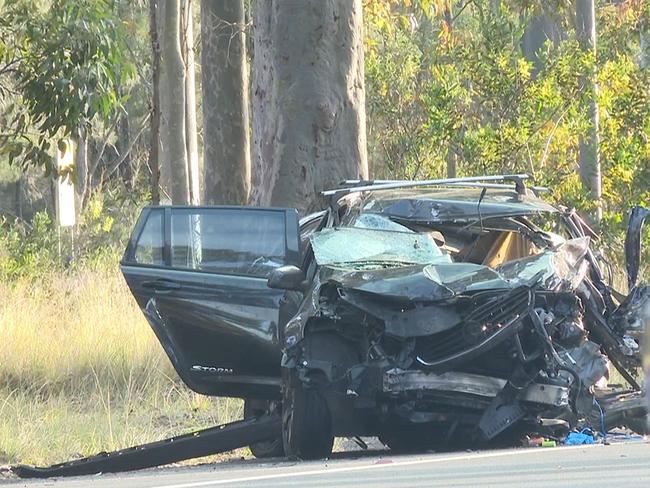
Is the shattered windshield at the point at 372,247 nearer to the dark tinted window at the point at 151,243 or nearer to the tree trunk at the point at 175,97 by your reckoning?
the dark tinted window at the point at 151,243

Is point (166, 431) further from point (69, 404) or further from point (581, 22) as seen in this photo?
point (581, 22)

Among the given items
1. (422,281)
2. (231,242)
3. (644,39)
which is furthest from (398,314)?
A: (644,39)

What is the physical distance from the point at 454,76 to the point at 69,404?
6406 millimetres

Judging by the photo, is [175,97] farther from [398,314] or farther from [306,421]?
[398,314]

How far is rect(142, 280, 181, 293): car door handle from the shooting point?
9031 millimetres

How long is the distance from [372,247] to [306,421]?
132cm

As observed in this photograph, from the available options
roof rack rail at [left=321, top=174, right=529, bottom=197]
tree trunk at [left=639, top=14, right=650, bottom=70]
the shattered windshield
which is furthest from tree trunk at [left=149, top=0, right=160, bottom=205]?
tree trunk at [left=639, top=14, right=650, bottom=70]

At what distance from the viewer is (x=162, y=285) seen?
9.06 meters

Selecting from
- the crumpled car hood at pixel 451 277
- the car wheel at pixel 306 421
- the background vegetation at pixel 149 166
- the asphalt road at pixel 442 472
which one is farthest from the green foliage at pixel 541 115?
the asphalt road at pixel 442 472

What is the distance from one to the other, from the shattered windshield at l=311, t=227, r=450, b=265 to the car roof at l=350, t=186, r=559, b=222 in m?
0.32

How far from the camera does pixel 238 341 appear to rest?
29.2 feet

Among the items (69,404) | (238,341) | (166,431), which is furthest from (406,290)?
(69,404)

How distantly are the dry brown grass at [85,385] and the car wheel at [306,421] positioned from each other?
2723 millimetres

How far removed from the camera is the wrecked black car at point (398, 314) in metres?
7.70
